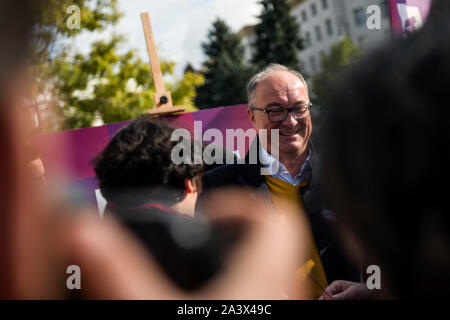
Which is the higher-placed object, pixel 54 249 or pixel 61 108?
pixel 61 108

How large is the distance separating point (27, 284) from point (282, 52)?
25.6 meters

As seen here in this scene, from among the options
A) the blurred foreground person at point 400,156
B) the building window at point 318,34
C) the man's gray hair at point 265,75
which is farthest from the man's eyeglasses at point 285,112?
the building window at point 318,34

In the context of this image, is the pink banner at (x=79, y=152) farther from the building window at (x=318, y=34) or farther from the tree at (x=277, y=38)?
the building window at (x=318, y=34)

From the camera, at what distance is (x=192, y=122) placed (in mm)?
2861

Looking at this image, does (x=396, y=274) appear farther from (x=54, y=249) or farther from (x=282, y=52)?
(x=282, y=52)

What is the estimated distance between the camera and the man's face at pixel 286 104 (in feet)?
7.41

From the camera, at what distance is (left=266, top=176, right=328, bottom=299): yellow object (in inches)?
59.6

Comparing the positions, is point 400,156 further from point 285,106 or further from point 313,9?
point 313,9

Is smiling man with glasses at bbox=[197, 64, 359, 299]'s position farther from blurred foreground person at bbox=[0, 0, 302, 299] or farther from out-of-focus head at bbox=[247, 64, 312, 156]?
blurred foreground person at bbox=[0, 0, 302, 299]
